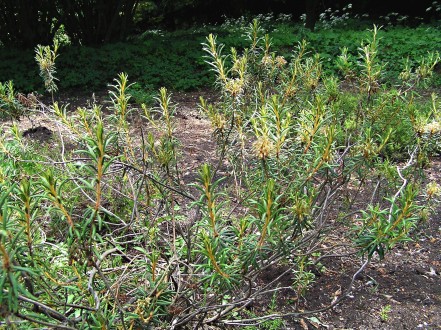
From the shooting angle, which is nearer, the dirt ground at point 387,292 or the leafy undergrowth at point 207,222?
the leafy undergrowth at point 207,222

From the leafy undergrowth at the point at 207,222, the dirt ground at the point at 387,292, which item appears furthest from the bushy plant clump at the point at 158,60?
the dirt ground at the point at 387,292

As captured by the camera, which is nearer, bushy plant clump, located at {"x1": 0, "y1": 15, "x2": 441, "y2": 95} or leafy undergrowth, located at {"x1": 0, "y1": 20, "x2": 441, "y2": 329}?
leafy undergrowth, located at {"x1": 0, "y1": 20, "x2": 441, "y2": 329}

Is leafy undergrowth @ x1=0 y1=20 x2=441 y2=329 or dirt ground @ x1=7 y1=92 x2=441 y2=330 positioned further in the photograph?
dirt ground @ x1=7 y1=92 x2=441 y2=330

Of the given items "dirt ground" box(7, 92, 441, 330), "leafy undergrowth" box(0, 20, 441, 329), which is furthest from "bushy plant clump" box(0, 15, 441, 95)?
"dirt ground" box(7, 92, 441, 330)

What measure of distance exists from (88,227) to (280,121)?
1072 millimetres

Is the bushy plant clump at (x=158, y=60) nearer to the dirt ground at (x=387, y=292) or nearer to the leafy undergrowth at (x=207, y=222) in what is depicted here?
the leafy undergrowth at (x=207, y=222)

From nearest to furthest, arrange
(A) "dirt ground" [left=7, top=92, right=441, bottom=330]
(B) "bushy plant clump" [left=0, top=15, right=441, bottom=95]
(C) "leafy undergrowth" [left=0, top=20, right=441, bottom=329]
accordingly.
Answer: (C) "leafy undergrowth" [left=0, top=20, right=441, bottom=329], (A) "dirt ground" [left=7, top=92, right=441, bottom=330], (B) "bushy plant clump" [left=0, top=15, right=441, bottom=95]

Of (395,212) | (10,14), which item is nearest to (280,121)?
(395,212)

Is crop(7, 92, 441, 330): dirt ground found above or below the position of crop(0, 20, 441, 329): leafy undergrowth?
below

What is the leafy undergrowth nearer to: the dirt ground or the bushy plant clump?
→ the dirt ground

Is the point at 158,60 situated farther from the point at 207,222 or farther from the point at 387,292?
the point at 207,222

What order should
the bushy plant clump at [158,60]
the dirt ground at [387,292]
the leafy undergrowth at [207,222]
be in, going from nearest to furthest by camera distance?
the leafy undergrowth at [207,222] → the dirt ground at [387,292] → the bushy plant clump at [158,60]

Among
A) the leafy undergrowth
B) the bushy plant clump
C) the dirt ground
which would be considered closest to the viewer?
the leafy undergrowth

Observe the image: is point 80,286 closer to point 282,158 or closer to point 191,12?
point 282,158
